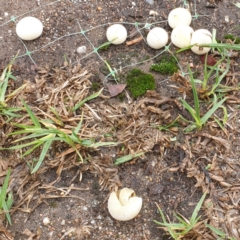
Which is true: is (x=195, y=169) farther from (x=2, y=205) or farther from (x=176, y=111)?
(x=2, y=205)

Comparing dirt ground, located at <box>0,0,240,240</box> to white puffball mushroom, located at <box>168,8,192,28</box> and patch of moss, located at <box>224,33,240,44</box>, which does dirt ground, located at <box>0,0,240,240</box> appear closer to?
patch of moss, located at <box>224,33,240,44</box>

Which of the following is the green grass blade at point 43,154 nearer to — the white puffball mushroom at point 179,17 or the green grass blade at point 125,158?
the green grass blade at point 125,158

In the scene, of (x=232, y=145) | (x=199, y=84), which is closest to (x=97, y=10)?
(x=199, y=84)

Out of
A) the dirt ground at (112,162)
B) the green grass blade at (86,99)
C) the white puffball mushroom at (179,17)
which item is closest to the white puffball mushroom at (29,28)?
the dirt ground at (112,162)

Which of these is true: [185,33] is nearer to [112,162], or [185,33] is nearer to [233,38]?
[233,38]

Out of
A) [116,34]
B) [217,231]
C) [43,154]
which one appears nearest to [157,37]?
[116,34]

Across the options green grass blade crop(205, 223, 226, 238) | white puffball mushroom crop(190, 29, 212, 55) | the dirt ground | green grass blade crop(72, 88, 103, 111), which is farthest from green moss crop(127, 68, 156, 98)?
green grass blade crop(205, 223, 226, 238)
